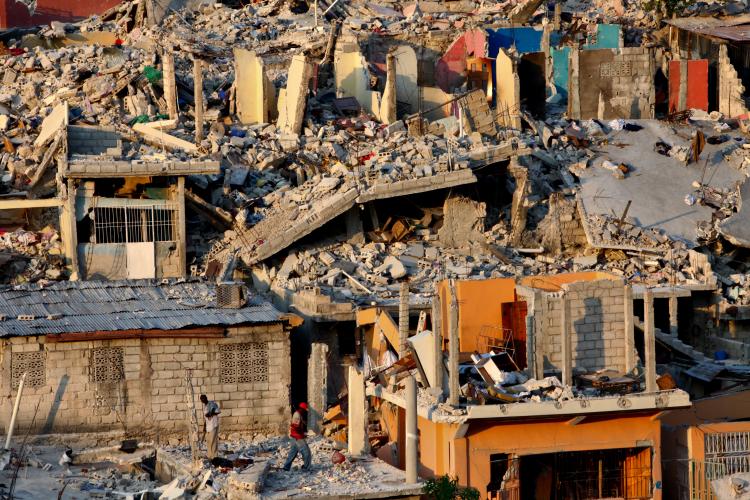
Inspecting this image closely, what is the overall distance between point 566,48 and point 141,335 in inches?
668

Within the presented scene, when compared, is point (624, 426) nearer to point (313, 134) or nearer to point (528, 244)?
point (528, 244)

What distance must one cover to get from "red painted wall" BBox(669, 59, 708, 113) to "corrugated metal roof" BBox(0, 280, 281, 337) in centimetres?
1475

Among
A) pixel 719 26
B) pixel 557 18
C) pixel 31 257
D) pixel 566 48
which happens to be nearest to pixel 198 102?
pixel 31 257

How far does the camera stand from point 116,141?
3662cm

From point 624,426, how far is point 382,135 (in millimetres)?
12368

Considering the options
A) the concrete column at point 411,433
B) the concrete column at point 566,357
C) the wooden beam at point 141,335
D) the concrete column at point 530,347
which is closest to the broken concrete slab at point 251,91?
the wooden beam at point 141,335

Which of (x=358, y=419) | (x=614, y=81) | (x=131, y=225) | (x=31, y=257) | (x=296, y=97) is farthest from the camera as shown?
(x=614, y=81)

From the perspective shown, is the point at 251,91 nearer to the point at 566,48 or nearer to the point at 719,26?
the point at 566,48

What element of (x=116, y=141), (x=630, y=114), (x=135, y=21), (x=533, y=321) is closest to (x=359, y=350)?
(x=533, y=321)

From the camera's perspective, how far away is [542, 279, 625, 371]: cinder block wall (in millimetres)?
28312

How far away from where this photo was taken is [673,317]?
33906 mm

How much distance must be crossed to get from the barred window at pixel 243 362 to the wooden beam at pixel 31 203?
6.40 metres

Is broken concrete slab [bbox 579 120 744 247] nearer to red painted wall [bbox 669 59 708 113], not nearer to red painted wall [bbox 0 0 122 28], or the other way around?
red painted wall [bbox 669 59 708 113]

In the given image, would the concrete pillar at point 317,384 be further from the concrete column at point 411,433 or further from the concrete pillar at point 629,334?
the concrete pillar at point 629,334
